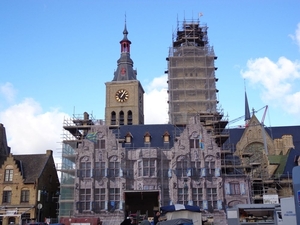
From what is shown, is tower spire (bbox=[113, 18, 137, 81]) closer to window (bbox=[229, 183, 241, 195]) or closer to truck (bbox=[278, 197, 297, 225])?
window (bbox=[229, 183, 241, 195])

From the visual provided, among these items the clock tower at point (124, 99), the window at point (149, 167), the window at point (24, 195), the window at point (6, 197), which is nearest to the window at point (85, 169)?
the window at point (149, 167)

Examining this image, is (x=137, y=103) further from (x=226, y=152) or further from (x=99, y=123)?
(x=226, y=152)

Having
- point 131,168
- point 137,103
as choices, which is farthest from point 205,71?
point 131,168

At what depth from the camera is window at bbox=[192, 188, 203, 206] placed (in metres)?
44.8

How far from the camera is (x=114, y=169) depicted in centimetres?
4600

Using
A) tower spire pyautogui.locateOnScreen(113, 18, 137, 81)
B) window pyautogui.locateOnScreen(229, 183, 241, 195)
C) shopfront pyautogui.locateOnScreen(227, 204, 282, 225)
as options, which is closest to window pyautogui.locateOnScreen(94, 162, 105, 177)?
window pyautogui.locateOnScreen(229, 183, 241, 195)

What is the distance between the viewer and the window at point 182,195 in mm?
44719

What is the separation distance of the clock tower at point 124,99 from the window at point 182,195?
25.7m

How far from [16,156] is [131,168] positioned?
17.2 meters

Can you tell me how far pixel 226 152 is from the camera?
47312 millimetres

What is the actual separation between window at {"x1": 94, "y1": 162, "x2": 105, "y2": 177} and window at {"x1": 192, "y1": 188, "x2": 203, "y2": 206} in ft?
36.1

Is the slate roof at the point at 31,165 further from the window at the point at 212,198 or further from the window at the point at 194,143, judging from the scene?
the window at the point at 212,198

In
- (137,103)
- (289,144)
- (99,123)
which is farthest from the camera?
(137,103)

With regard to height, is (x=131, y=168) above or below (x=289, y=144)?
below
